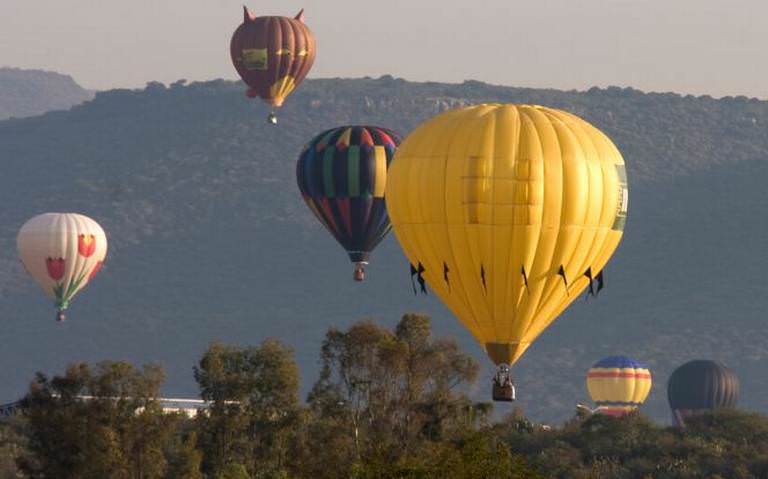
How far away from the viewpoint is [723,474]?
4055 inches

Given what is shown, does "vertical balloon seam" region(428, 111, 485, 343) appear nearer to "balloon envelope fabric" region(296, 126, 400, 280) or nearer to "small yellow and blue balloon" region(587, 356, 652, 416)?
"balloon envelope fabric" region(296, 126, 400, 280)

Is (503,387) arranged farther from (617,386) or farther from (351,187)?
(617,386)

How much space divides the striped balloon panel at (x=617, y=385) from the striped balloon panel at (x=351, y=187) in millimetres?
65236

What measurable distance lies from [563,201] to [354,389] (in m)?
14.6

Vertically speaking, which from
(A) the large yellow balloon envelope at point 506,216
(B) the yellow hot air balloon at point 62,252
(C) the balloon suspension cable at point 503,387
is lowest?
(C) the balloon suspension cable at point 503,387

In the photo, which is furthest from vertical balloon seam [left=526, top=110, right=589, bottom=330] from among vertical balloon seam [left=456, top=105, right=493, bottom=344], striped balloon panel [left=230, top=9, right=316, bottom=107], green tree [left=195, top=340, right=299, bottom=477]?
striped balloon panel [left=230, top=9, right=316, bottom=107]

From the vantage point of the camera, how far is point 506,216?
6238cm

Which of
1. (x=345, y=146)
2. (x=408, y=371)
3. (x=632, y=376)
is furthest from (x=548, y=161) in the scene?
(x=632, y=376)

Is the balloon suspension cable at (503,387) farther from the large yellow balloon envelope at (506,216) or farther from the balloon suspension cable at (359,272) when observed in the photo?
the balloon suspension cable at (359,272)

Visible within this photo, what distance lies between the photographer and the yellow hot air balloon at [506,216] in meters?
62.4

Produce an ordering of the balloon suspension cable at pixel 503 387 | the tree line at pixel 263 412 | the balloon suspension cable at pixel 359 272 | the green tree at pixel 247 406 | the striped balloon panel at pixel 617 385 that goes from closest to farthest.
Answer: the balloon suspension cable at pixel 503 387 < the tree line at pixel 263 412 < the green tree at pixel 247 406 < the balloon suspension cable at pixel 359 272 < the striped balloon panel at pixel 617 385

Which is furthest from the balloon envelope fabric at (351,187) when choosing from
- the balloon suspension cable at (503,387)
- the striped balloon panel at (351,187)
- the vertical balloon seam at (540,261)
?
the balloon suspension cable at (503,387)

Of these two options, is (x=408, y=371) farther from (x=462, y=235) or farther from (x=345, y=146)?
(x=345, y=146)

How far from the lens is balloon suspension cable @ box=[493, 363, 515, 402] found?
199 ft
